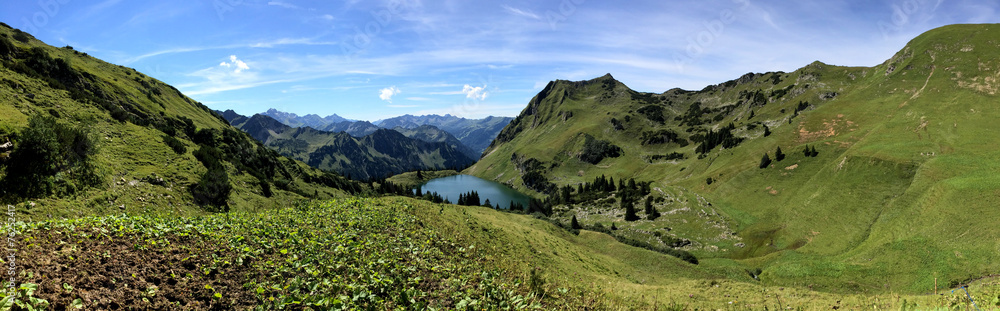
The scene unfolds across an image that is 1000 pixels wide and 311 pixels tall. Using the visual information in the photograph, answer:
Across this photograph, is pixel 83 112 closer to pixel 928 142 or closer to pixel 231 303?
pixel 231 303

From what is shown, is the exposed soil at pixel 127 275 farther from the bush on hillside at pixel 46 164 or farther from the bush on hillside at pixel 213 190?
the bush on hillside at pixel 213 190

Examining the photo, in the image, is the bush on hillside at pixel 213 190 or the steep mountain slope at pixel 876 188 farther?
the steep mountain slope at pixel 876 188

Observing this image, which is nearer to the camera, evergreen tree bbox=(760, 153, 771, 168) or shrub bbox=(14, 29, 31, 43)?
evergreen tree bbox=(760, 153, 771, 168)

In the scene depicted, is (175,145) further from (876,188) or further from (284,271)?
(876,188)

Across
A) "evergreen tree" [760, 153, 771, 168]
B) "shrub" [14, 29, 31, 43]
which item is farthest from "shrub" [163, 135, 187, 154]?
"evergreen tree" [760, 153, 771, 168]

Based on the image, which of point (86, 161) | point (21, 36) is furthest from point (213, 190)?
point (21, 36)

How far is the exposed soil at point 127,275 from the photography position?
24.9 feet

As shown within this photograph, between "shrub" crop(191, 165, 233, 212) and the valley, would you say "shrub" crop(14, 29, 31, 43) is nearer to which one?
the valley

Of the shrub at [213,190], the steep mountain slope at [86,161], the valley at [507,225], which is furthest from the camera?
the shrub at [213,190]

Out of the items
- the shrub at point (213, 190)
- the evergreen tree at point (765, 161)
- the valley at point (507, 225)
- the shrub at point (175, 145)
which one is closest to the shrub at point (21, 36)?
the valley at point (507, 225)

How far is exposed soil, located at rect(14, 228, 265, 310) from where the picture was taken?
24.9 feet

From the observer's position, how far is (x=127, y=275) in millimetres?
8906

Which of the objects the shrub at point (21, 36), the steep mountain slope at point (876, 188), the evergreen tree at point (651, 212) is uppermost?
the shrub at point (21, 36)

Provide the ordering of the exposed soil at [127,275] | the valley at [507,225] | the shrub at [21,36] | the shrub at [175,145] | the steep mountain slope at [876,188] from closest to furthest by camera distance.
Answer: the exposed soil at [127,275]
the valley at [507,225]
the steep mountain slope at [876,188]
the shrub at [175,145]
the shrub at [21,36]
